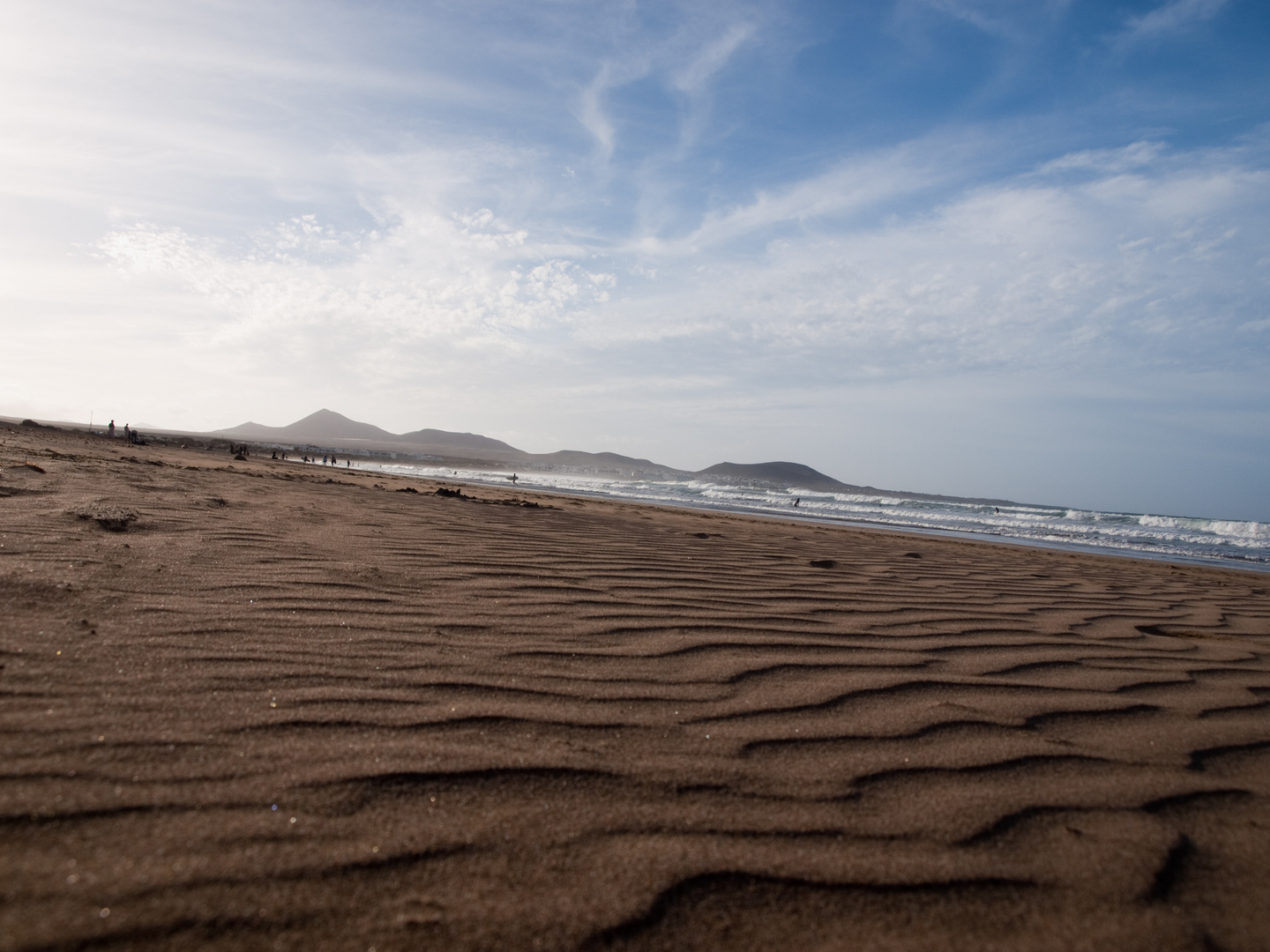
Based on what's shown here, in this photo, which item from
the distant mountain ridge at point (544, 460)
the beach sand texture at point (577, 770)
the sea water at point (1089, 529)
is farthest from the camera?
the distant mountain ridge at point (544, 460)

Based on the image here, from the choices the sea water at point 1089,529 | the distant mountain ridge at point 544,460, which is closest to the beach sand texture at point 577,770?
the sea water at point 1089,529

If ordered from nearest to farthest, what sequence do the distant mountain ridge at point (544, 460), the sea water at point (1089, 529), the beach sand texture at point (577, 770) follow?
the beach sand texture at point (577, 770) < the sea water at point (1089, 529) < the distant mountain ridge at point (544, 460)

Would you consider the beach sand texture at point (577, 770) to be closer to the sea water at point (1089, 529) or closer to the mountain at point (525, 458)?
the sea water at point (1089, 529)

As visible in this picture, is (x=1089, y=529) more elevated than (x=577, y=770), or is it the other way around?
(x=1089, y=529)

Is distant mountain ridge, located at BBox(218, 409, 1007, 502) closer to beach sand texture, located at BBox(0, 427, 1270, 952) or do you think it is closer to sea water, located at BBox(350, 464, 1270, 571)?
sea water, located at BBox(350, 464, 1270, 571)

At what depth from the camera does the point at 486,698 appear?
2.03 metres

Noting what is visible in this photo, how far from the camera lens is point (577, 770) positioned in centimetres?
167

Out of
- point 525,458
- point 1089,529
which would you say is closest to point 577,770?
point 1089,529

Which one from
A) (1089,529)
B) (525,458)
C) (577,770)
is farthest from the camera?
(525,458)

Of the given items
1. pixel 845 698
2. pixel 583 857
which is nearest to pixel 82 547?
pixel 583 857

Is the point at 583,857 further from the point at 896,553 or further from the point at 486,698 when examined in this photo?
the point at 896,553

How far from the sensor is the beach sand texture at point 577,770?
3.89 feet

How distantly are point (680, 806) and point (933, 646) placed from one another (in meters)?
2.06

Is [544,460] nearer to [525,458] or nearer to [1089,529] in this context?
[525,458]
